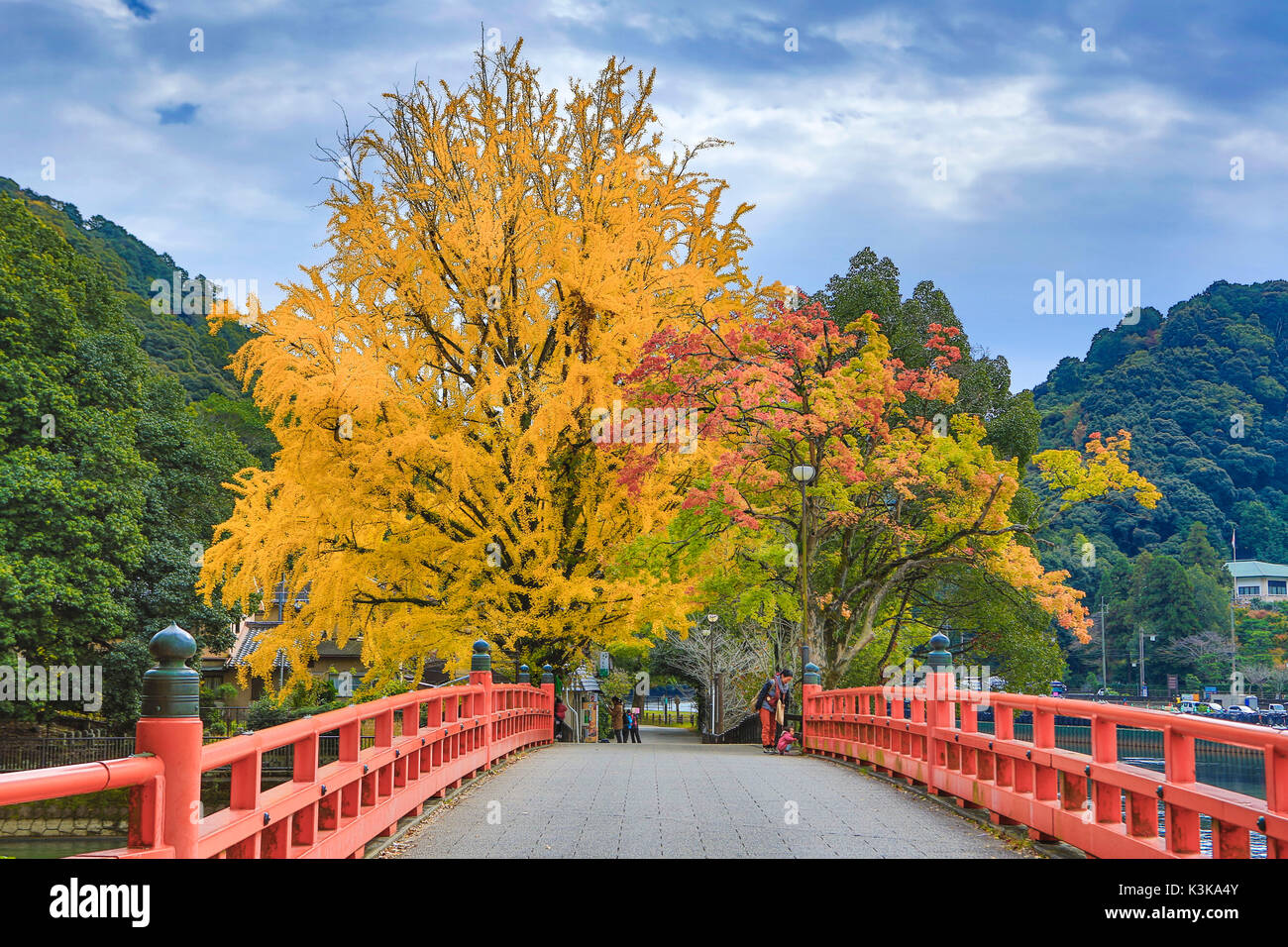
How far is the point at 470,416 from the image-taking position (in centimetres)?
2030

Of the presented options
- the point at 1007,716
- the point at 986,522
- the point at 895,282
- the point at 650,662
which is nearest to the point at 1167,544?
the point at 650,662

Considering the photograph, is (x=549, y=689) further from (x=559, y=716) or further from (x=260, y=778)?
(x=260, y=778)

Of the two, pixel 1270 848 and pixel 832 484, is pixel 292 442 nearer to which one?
pixel 832 484

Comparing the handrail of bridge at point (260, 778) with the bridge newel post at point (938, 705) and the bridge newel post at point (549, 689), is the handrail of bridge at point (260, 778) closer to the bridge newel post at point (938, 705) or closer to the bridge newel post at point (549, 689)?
the bridge newel post at point (938, 705)

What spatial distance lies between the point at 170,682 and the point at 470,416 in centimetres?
1553

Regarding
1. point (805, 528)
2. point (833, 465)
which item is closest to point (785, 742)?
point (805, 528)

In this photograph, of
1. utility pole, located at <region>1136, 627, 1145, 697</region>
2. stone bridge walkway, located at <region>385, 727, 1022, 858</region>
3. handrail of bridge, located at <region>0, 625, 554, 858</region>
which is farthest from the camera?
utility pole, located at <region>1136, 627, 1145, 697</region>

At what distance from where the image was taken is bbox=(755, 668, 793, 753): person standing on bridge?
2222 centimetres

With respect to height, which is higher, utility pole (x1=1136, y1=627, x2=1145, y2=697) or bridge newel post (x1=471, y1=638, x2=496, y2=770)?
bridge newel post (x1=471, y1=638, x2=496, y2=770)

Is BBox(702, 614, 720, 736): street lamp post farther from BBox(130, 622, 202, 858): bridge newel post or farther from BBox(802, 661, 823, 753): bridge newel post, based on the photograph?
BBox(130, 622, 202, 858): bridge newel post

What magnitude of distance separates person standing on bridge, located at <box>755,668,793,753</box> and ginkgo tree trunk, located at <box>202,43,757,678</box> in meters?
2.83

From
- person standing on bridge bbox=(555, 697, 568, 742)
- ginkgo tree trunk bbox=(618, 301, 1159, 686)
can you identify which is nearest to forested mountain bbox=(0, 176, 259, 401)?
person standing on bridge bbox=(555, 697, 568, 742)
